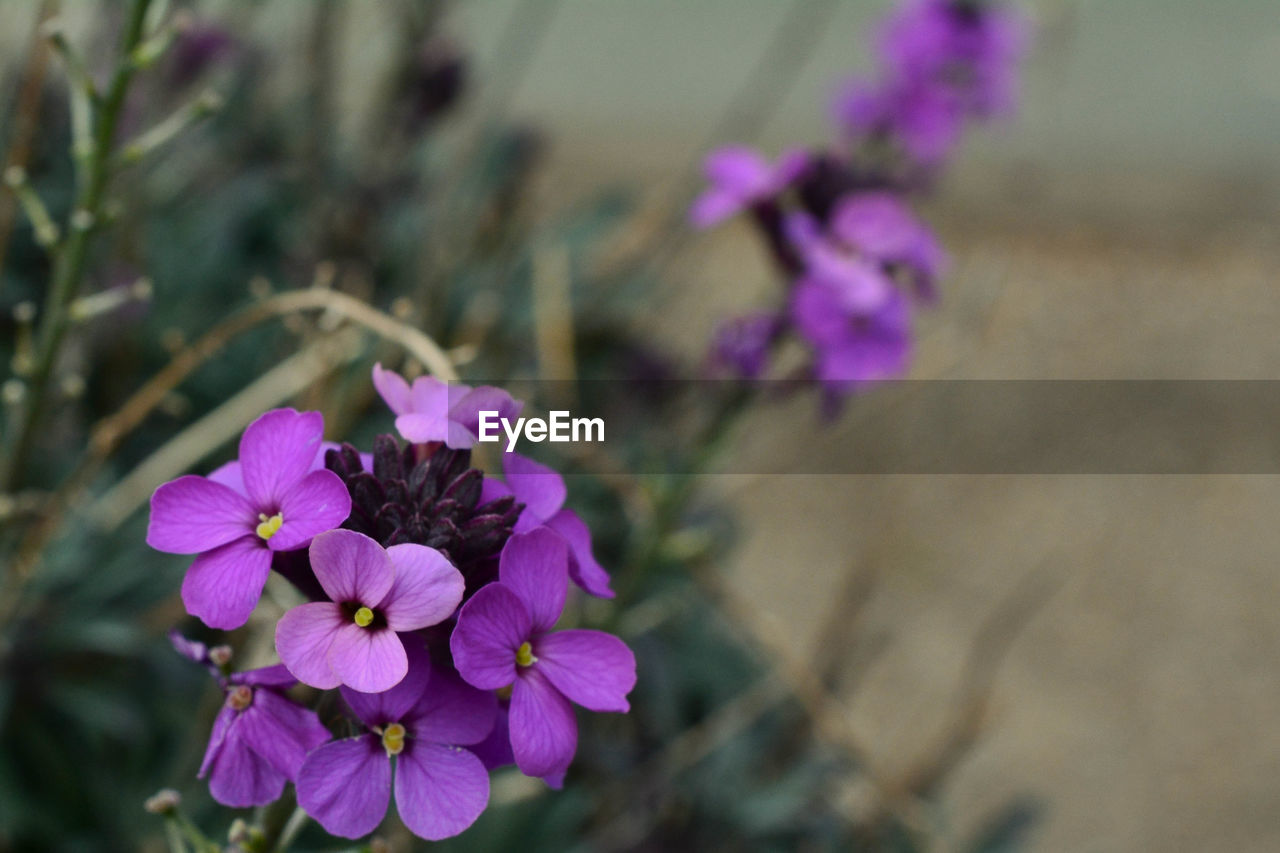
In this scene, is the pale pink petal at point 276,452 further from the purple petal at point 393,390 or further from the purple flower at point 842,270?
the purple flower at point 842,270

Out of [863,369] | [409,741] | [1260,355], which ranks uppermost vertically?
[409,741]

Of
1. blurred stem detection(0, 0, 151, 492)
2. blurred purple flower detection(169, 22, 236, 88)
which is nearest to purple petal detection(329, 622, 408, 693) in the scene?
blurred stem detection(0, 0, 151, 492)

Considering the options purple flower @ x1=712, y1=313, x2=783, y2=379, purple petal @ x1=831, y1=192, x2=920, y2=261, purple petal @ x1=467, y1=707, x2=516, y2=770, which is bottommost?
purple flower @ x1=712, y1=313, x2=783, y2=379

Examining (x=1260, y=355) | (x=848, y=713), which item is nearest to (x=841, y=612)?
(x=848, y=713)

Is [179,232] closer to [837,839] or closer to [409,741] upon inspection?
[837,839]

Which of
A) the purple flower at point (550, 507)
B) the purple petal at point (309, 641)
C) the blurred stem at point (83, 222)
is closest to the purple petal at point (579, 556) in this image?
the purple flower at point (550, 507)

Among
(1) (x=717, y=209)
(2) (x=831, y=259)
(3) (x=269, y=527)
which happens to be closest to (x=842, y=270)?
(2) (x=831, y=259)

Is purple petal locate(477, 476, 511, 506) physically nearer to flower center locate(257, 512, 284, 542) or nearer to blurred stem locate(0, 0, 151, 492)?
flower center locate(257, 512, 284, 542)
